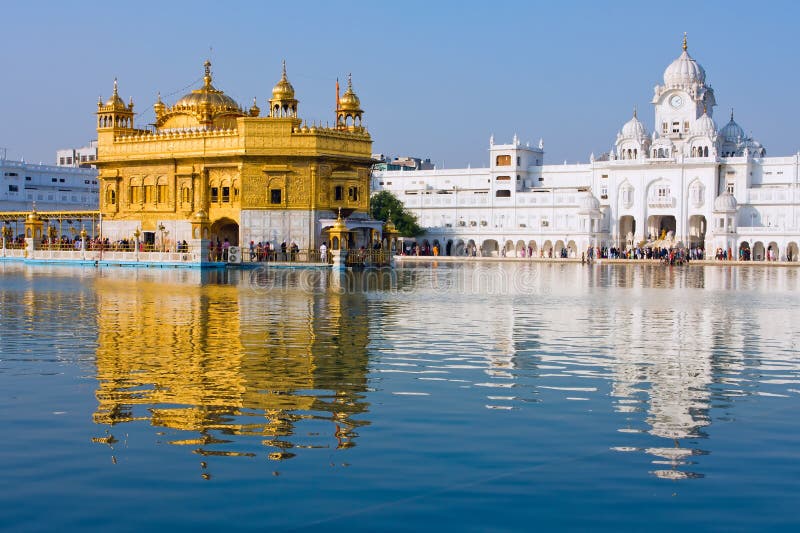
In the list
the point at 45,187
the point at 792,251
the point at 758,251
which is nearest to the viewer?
the point at 792,251

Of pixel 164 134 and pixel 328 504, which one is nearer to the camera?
pixel 328 504

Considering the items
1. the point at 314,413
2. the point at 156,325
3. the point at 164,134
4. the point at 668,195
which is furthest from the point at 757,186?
the point at 314,413

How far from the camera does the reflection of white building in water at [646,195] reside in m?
73.9

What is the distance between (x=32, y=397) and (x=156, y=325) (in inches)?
270

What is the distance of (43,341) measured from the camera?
48.5ft

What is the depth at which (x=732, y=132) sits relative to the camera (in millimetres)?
84938

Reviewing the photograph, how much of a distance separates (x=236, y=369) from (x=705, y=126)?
71.5 metres

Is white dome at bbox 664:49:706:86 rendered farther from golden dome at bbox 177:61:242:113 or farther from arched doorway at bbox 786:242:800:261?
golden dome at bbox 177:61:242:113

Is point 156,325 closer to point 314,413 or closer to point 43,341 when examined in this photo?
point 43,341

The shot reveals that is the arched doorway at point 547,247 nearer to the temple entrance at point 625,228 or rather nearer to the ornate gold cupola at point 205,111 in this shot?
the temple entrance at point 625,228

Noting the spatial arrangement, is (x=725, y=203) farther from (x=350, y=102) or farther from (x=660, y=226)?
(x=350, y=102)

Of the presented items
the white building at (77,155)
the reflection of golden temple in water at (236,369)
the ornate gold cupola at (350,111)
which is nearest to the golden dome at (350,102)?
the ornate gold cupola at (350,111)

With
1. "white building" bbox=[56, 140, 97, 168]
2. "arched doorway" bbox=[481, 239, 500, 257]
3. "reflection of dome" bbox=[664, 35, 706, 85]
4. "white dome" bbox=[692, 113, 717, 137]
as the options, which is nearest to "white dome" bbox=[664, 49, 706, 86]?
"reflection of dome" bbox=[664, 35, 706, 85]

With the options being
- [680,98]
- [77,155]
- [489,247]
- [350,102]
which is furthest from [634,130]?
[77,155]
